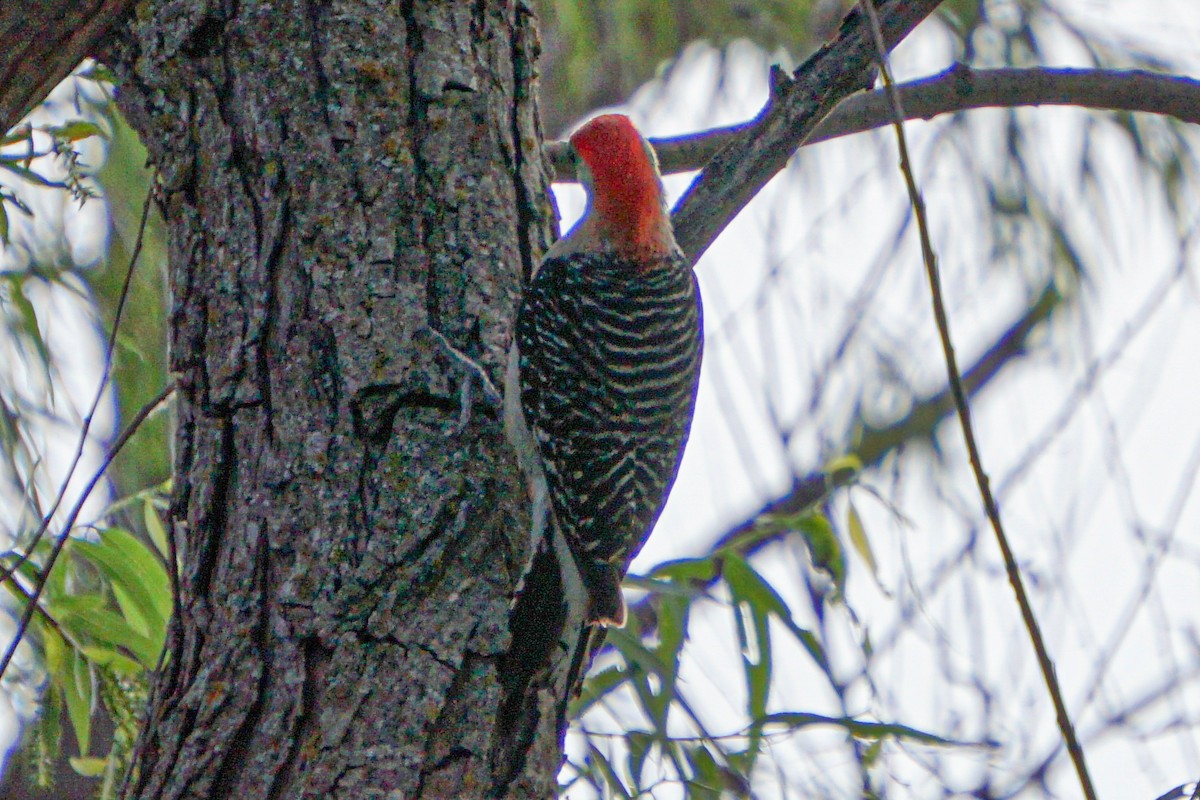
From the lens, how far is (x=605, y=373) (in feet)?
8.53

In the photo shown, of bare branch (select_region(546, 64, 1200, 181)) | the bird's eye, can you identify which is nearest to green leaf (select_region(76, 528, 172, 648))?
the bird's eye

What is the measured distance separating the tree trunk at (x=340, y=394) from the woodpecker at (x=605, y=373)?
19cm

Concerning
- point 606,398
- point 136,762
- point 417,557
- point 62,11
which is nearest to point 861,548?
point 606,398

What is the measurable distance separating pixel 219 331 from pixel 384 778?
73 cm

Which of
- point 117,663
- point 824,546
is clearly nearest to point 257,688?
point 117,663

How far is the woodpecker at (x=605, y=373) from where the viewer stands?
2.36 meters

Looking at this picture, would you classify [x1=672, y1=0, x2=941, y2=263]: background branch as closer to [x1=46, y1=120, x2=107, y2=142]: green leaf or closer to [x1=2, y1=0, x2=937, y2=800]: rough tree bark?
[x1=2, y1=0, x2=937, y2=800]: rough tree bark

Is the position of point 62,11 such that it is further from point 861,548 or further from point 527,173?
point 861,548

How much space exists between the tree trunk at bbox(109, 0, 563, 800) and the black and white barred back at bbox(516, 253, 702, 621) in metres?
0.22

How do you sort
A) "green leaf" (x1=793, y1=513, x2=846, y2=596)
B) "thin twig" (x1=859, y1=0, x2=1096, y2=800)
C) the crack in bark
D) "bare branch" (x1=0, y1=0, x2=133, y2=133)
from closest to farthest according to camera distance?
"thin twig" (x1=859, y1=0, x2=1096, y2=800) → the crack in bark → "bare branch" (x1=0, y1=0, x2=133, y2=133) → "green leaf" (x1=793, y1=513, x2=846, y2=596)

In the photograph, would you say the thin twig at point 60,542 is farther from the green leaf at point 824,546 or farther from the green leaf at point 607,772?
the green leaf at point 824,546

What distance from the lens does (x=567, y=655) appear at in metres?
2.02

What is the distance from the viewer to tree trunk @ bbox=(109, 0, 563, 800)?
1813mm

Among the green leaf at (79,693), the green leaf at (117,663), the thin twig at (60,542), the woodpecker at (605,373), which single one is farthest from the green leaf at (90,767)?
the woodpecker at (605,373)
